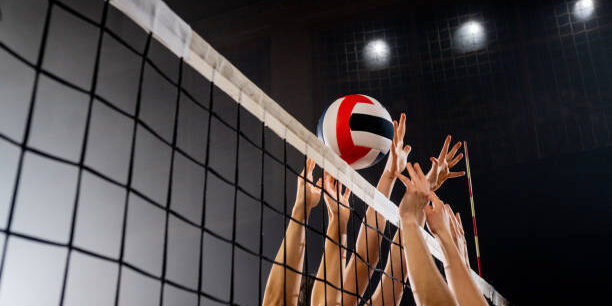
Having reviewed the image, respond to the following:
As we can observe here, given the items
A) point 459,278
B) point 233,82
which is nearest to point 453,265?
point 459,278

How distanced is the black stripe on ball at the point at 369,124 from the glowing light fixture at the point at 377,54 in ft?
11.2

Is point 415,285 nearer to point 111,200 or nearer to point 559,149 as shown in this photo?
point 559,149

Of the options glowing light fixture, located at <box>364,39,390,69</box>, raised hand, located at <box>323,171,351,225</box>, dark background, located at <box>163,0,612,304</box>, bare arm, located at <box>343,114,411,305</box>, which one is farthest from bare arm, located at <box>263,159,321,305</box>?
glowing light fixture, located at <box>364,39,390,69</box>

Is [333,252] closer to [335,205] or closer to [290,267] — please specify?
[335,205]

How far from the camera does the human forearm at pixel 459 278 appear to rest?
88.3 inches

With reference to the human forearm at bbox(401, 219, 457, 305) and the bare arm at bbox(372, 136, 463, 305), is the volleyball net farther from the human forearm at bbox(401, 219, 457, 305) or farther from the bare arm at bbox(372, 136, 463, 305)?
the human forearm at bbox(401, 219, 457, 305)

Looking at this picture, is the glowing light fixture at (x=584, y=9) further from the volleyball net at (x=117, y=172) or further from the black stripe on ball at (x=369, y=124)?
the black stripe on ball at (x=369, y=124)

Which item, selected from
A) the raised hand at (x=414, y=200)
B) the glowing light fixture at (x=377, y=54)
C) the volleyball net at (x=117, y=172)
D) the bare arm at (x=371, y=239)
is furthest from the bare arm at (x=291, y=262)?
the glowing light fixture at (x=377, y=54)

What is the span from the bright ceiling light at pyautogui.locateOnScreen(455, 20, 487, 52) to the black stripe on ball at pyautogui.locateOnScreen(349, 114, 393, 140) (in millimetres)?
3405

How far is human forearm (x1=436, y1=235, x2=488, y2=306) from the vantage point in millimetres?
2242

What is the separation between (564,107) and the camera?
557 cm

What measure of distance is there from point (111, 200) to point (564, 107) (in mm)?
5104

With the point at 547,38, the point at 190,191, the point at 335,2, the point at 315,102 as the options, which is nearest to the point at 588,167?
the point at 547,38

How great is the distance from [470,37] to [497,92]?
673mm
